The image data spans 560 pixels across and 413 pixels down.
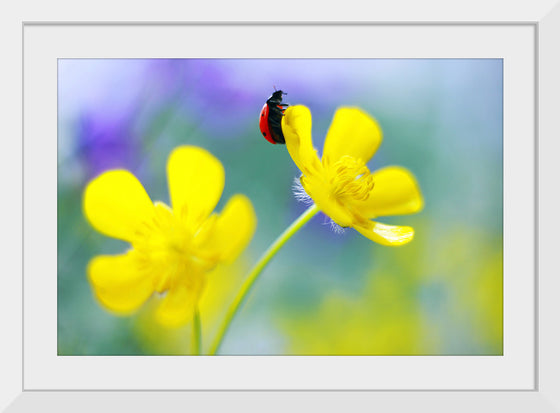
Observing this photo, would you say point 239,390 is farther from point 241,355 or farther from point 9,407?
point 9,407

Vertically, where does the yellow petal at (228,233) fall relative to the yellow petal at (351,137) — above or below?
below

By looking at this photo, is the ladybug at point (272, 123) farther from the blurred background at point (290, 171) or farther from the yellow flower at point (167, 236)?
the blurred background at point (290, 171)

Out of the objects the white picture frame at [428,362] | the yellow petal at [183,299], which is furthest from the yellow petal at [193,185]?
the white picture frame at [428,362]

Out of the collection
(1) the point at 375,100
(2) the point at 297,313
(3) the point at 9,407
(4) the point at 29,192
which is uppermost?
(1) the point at 375,100

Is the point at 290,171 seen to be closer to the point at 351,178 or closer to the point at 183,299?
the point at 351,178

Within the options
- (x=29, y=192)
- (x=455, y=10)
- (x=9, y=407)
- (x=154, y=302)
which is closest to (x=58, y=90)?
(x=29, y=192)
